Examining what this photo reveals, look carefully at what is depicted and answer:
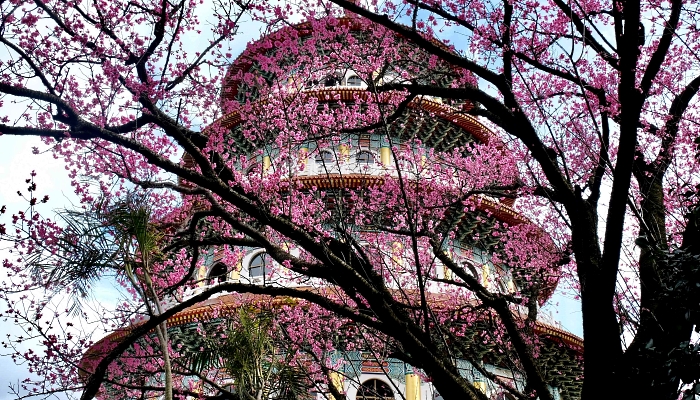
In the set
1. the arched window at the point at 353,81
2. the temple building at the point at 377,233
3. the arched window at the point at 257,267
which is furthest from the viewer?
the arched window at the point at 353,81

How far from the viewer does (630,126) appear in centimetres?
405

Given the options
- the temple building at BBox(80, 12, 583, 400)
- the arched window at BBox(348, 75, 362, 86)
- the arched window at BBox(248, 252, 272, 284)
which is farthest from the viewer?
the arched window at BBox(348, 75, 362, 86)

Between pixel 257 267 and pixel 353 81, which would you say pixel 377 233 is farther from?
pixel 353 81

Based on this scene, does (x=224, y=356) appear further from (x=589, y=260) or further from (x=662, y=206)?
(x=662, y=206)

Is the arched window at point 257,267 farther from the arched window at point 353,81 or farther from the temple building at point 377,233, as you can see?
the arched window at point 353,81

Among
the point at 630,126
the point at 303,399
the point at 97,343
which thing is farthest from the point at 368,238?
→ the point at 630,126

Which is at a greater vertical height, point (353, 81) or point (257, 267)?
point (353, 81)

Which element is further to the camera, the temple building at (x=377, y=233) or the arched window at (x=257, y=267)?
the arched window at (x=257, y=267)

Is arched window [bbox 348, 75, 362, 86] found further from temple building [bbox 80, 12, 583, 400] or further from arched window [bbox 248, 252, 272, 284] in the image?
arched window [bbox 248, 252, 272, 284]

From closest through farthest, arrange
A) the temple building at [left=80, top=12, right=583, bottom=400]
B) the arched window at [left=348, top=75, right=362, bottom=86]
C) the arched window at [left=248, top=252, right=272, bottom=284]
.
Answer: the temple building at [left=80, top=12, right=583, bottom=400], the arched window at [left=248, top=252, right=272, bottom=284], the arched window at [left=348, top=75, right=362, bottom=86]

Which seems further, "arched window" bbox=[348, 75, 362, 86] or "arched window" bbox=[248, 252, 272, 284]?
"arched window" bbox=[348, 75, 362, 86]

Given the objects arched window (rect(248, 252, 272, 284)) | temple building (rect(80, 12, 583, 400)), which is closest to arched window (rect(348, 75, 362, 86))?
temple building (rect(80, 12, 583, 400))

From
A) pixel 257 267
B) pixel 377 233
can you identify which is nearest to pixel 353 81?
pixel 257 267

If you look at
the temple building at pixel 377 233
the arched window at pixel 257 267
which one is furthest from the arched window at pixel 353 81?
the arched window at pixel 257 267
